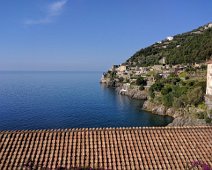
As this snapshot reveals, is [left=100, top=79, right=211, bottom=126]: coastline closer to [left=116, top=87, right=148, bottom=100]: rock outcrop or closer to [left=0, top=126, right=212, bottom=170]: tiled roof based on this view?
[left=116, top=87, right=148, bottom=100]: rock outcrop

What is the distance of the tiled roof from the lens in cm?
1205

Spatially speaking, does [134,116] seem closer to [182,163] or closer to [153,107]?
[153,107]

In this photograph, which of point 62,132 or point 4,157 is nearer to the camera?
point 4,157

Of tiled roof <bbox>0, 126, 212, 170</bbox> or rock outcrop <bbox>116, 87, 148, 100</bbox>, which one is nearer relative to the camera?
tiled roof <bbox>0, 126, 212, 170</bbox>

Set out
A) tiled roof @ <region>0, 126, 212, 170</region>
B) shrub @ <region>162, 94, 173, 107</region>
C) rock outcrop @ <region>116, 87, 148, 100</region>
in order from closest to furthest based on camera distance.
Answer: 1. tiled roof @ <region>0, 126, 212, 170</region>
2. shrub @ <region>162, 94, 173, 107</region>
3. rock outcrop @ <region>116, 87, 148, 100</region>

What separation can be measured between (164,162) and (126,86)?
91.0 m

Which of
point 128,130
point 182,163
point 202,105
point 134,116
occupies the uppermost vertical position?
point 128,130

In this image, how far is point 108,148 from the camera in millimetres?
13000

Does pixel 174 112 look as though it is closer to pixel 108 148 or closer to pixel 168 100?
pixel 168 100


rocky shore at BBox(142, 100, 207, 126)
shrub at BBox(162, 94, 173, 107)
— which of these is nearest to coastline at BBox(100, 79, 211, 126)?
rocky shore at BBox(142, 100, 207, 126)

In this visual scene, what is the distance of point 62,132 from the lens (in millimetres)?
14016

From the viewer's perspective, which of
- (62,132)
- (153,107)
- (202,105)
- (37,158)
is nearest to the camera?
(37,158)

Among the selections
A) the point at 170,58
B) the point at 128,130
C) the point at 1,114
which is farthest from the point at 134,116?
the point at 170,58

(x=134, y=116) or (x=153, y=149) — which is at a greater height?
(x=153, y=149)
